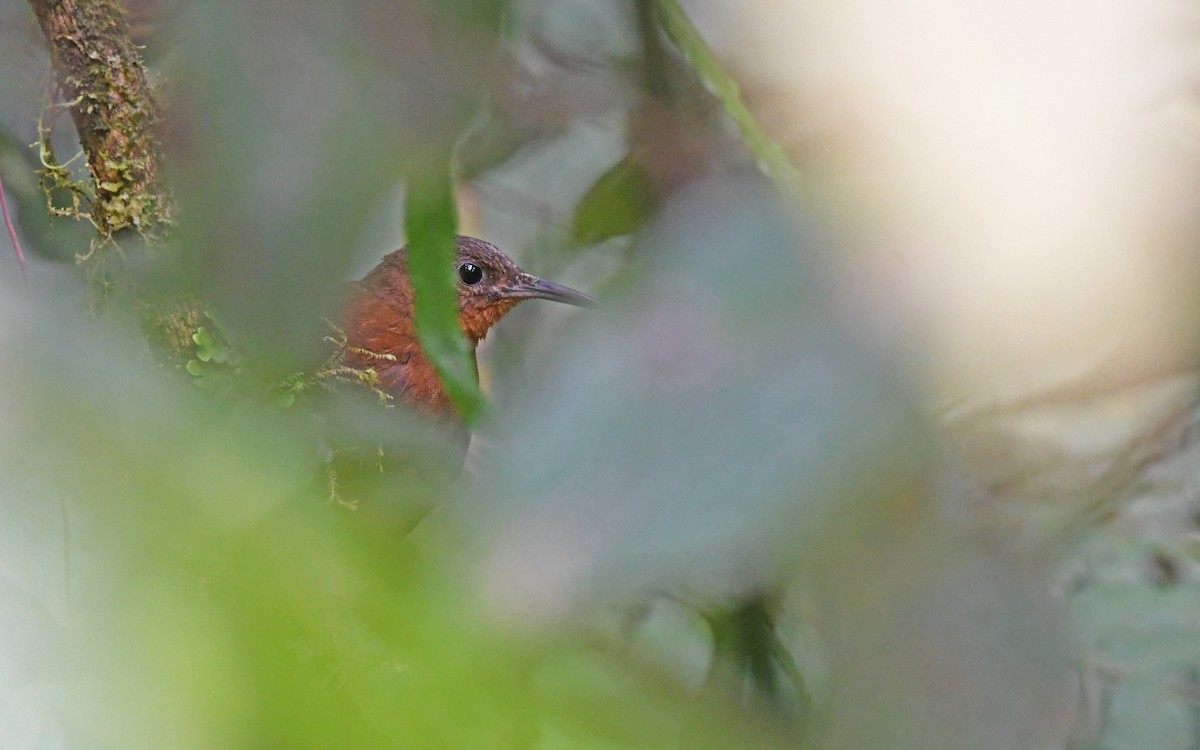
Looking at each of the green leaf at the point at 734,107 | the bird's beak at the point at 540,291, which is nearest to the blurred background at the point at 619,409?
the green leaf at the point at 734,107

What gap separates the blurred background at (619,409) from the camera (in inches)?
11.9

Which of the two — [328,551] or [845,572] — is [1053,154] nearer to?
[845,572]

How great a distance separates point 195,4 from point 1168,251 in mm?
819

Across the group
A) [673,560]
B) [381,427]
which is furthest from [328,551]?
[673,560]

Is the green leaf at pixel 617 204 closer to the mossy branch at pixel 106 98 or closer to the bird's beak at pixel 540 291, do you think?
the bird's beak at pixel 540 291

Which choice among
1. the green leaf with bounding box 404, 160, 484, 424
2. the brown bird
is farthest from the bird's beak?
the green leaf with bounding box 404, 160, 484, 424

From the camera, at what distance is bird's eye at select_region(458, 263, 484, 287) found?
206 cm

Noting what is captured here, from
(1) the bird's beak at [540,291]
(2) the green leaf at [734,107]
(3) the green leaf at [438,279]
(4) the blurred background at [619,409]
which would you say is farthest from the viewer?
(1) the bird's beak at [540,291]

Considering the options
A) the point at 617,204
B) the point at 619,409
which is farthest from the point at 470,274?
the point at 619,409

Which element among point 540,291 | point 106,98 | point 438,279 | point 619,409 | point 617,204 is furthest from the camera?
point 540,291

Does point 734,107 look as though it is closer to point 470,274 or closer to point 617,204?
point 617,204

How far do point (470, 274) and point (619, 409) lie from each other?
1.46 meters

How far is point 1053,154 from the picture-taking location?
30.0 inches

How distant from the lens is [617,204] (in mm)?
1604
